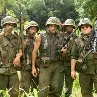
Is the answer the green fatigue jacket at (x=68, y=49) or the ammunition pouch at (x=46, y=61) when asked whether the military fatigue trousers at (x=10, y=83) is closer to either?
the ammunition pouch at (x=46, y=61)

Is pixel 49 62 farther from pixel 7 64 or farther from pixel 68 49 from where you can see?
pixel 7 64

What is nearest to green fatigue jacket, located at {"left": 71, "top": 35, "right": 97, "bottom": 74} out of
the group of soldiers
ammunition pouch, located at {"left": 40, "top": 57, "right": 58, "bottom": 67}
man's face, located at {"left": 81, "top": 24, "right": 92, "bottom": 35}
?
the group of soldiers

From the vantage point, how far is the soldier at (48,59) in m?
7.29

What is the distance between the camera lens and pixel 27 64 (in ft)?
24.4

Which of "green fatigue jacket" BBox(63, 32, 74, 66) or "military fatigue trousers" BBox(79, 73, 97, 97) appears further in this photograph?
"green fatigue jacket" BBox(63, 32, 74, 66)

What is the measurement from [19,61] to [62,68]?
120 cm

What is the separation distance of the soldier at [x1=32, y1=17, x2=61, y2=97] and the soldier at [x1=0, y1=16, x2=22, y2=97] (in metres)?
0.49

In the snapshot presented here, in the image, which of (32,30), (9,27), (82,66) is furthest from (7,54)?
(82,66)

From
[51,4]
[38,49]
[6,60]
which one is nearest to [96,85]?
[38,49]

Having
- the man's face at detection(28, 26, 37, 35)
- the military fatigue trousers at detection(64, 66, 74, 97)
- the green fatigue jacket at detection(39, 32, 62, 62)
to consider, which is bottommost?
the military fatigue trousers at detection(64, 66, 74, 97)

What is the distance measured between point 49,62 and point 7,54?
0.93m

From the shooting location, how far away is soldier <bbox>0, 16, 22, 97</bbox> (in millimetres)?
6953

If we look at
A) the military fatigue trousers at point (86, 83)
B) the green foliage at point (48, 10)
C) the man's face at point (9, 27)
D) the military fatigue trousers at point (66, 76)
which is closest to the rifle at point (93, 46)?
the military fatigue trousers at point (86, 83)

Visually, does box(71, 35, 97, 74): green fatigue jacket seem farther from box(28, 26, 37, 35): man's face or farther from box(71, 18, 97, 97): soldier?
box(28, 26, 37, 35): man's face
